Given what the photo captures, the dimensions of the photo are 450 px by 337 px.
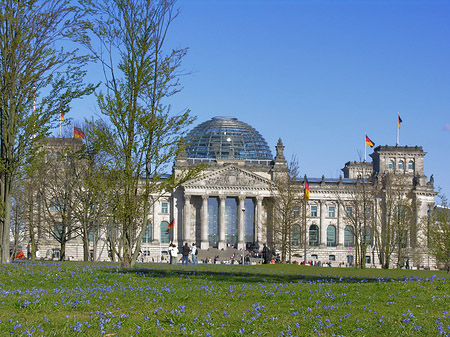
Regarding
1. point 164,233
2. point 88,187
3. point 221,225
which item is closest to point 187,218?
point 164,233


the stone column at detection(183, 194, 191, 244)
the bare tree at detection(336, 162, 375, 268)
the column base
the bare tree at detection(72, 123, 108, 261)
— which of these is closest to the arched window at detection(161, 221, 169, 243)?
the stone column at detection(183, 194, 191, 244)

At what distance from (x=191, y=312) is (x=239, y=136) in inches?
4758

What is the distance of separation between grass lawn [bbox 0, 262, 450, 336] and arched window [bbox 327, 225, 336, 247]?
10512 cm

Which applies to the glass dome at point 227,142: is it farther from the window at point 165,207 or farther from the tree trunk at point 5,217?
the tree trunk at point 5,217

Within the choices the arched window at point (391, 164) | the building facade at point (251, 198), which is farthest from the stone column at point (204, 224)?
the arched window at point (391, 164)

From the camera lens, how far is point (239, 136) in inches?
5310

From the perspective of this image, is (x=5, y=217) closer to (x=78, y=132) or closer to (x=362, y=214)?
(x=78, y=132)

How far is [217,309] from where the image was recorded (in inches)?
599

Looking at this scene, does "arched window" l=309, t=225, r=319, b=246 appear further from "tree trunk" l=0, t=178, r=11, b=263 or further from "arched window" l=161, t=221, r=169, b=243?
"tree trunk" l=0, t=178, r=11, b=263

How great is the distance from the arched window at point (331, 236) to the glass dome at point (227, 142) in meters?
19.4

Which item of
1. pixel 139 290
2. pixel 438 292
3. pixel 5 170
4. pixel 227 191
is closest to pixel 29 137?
pixel 5 170

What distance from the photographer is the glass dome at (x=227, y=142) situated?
430 feet

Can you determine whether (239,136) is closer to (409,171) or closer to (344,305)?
(409,171)

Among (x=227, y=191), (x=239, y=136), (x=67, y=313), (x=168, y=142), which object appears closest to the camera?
(x=67, y=313)
